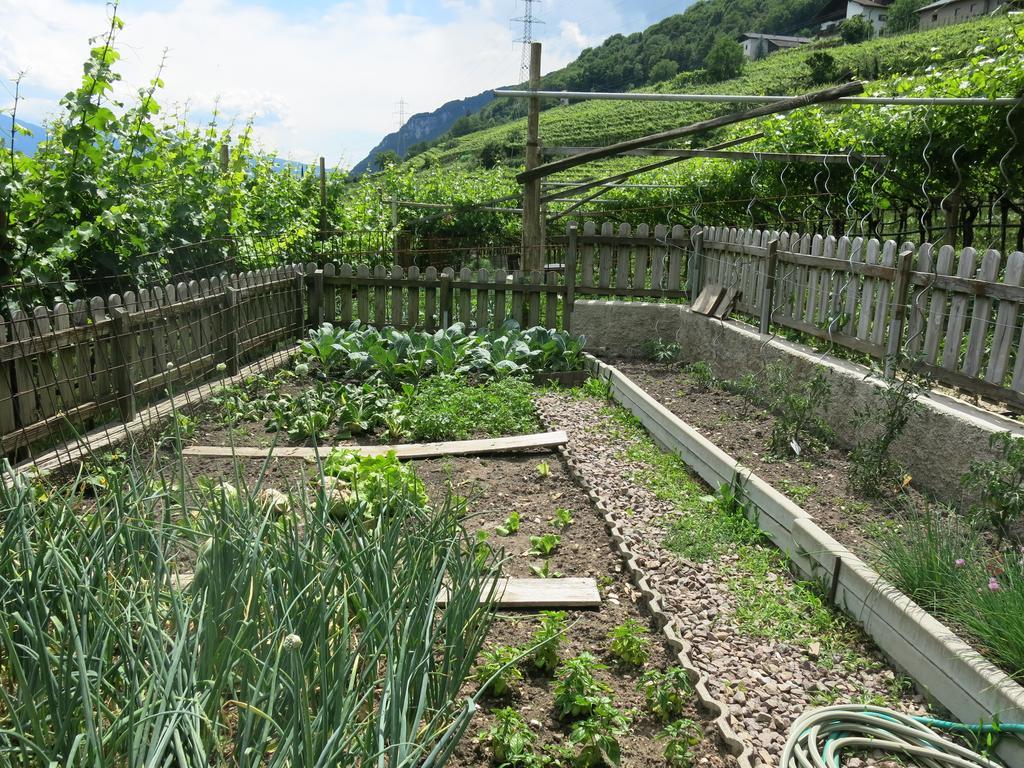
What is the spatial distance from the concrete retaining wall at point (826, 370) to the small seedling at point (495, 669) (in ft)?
9.33

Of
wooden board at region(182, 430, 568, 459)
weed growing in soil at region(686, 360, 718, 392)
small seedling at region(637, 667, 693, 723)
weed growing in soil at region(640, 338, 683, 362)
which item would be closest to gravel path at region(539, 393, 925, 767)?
small seedling at region(637, 667, 693, 723)

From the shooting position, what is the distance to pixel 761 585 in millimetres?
3701

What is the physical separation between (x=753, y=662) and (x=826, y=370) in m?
3.18

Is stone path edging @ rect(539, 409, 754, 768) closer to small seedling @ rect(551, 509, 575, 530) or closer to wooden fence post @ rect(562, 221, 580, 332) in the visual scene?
small seedling @ rect(551, 509, 575, 530)

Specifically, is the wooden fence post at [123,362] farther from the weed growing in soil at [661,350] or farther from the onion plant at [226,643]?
the weed growing in soil at [661,350]

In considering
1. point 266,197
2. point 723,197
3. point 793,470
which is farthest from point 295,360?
point 723,197

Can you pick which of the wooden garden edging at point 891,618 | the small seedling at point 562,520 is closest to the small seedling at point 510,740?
the wooden garden edging at point 891,618

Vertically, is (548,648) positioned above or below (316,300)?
below

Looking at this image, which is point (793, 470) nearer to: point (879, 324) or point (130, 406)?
point (879, 324)

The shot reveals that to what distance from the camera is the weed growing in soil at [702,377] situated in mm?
7312

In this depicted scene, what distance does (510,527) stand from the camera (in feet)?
14.4

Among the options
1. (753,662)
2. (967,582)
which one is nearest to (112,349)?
(753,662)

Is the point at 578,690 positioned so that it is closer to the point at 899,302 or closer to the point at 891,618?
the point at 891,618

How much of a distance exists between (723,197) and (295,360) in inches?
356
